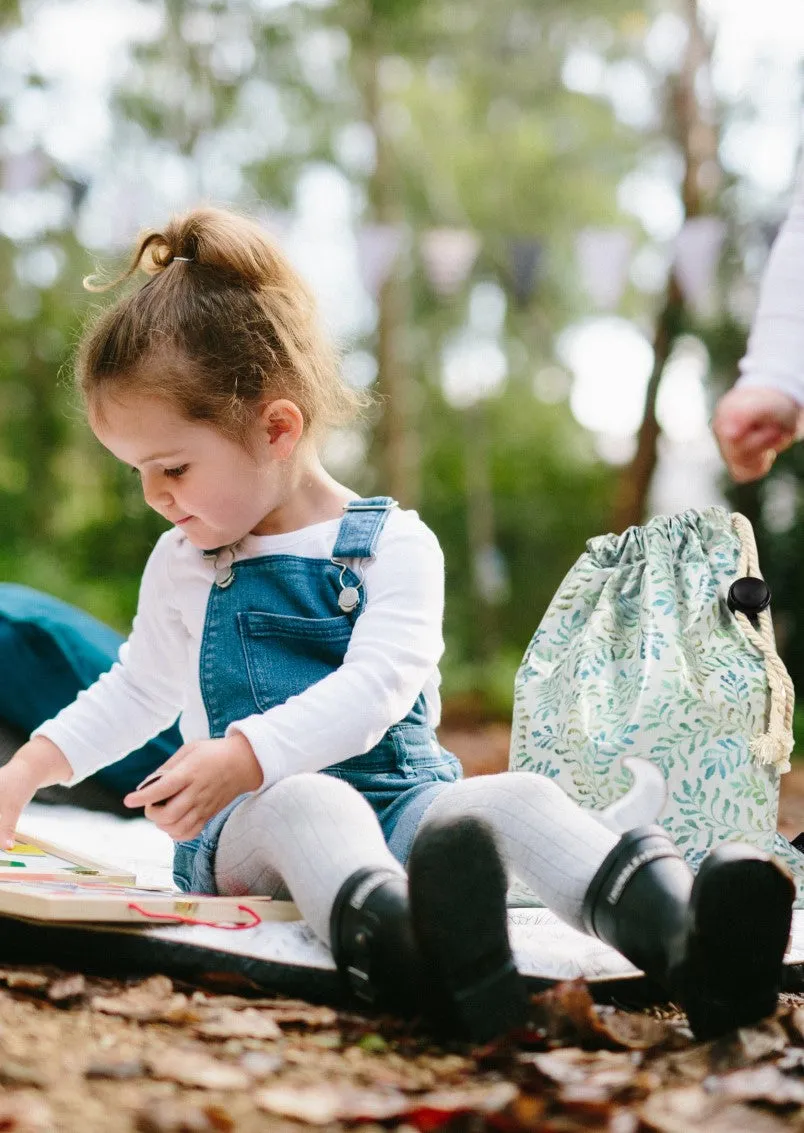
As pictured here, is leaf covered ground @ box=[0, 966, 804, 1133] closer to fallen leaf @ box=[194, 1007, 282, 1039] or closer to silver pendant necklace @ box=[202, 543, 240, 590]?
fallen leaf @ box=[194, 1007, 282, 1039]

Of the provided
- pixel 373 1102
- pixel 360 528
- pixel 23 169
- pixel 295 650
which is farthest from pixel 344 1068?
pixel 23 169

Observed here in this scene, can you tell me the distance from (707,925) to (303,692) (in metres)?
0.66

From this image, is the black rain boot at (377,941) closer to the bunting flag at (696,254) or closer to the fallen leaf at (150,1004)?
the fallen leaf at (150,1004)

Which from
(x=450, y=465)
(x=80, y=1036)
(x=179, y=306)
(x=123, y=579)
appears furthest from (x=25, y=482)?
(x=80, y=1036)

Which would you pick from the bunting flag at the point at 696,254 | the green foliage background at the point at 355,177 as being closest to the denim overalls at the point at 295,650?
the bunting flag at the point at 696,254

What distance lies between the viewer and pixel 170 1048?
1193 millimetres

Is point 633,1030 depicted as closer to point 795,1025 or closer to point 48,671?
point 795,1025

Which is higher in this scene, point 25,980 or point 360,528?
point 360,528

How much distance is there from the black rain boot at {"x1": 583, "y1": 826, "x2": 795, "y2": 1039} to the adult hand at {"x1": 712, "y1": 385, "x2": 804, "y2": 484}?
0.50 m

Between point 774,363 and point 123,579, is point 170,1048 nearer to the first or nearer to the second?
point 774,363

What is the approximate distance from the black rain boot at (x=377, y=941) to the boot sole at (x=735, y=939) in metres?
0.28

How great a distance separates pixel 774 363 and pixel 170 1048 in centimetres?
105

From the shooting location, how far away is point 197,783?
1479 millimetres

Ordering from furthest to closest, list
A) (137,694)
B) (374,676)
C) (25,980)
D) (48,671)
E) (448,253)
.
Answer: (448,253)
(48,671)
(137,694)
(374,676)
(25,980)
